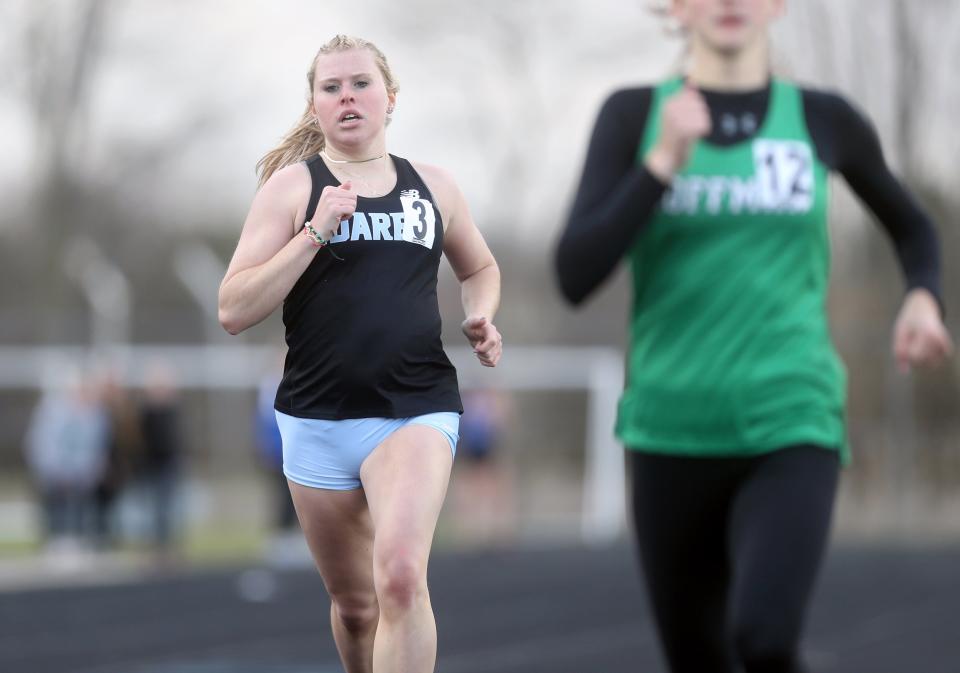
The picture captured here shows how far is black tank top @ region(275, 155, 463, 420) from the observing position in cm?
336

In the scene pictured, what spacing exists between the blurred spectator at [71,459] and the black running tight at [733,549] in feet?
44.4

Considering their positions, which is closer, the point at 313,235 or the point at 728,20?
the point at 313,235

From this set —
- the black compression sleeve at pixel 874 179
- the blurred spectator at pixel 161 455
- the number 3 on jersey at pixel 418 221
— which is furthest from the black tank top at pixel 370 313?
the blurred spectator at pixel 161 455

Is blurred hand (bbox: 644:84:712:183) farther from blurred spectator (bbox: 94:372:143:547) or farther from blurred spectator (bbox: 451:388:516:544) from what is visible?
blurred spectator (bbox: 94:372:143:547)

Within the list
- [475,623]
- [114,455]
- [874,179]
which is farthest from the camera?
[114,455]

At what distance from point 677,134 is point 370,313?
3.09ft

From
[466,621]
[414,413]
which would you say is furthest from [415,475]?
[466,621]

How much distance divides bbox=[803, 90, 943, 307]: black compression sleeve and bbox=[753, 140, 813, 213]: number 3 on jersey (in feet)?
0.28

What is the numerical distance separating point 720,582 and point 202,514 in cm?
1920

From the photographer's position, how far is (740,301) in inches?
164

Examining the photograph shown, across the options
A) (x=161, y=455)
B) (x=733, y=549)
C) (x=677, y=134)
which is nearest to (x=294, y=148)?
(x=677, y=134)

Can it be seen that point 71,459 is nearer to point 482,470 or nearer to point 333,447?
point 482,470

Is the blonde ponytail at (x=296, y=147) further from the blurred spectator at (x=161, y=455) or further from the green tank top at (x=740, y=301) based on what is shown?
the blurred spectator at (x=161, y=455)

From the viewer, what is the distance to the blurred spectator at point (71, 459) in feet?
56.0
